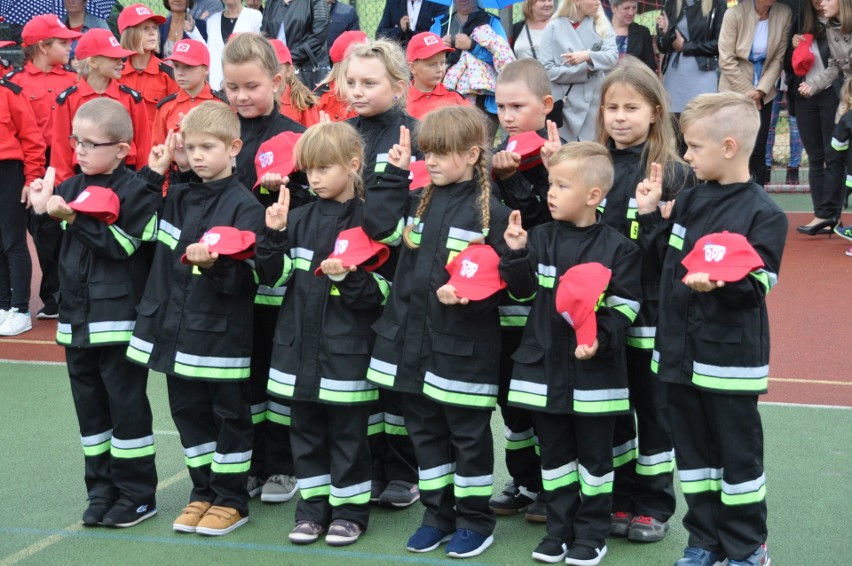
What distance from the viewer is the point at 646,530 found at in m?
4.32

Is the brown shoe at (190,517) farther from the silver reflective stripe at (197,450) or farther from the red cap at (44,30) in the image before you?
the red cap at (44,30)

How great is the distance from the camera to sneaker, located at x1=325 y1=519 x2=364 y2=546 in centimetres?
438

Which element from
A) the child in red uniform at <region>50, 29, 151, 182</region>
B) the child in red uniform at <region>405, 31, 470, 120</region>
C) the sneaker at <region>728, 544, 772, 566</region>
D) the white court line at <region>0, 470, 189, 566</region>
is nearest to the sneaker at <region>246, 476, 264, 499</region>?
the white court line at <region>0, 470, 189, 566</region>

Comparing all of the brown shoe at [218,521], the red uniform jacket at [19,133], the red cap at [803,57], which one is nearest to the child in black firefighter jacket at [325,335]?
the brown shoe at [218,521]

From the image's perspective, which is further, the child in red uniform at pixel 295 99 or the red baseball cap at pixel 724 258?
the child in red uniform at pixel 295 99

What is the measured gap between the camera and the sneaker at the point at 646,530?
4324 millimetres

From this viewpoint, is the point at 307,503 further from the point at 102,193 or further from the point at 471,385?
the point at 102,193

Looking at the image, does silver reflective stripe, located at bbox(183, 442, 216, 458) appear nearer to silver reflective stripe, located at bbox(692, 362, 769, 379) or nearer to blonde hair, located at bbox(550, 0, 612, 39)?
silver reflective stripe, located at bbox(692, 362, 769, 379)

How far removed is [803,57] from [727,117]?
22.2 feet

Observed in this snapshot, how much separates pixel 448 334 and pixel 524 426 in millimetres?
719

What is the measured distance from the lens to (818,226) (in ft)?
34.6

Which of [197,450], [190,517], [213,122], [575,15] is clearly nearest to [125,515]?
[190,517]

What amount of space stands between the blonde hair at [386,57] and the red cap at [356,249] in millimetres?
870

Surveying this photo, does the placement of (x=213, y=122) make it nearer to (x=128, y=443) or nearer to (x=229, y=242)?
(x=229, y=242)
